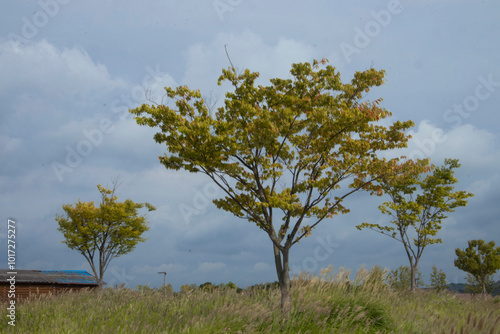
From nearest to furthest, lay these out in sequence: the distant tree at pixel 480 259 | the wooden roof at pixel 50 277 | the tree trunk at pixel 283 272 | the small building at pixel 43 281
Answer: the tree trunk at pixel 283 272
the small building at pixel 43 281
the wooden roof at pixel 50 277
the distant tree at pixel 480 259

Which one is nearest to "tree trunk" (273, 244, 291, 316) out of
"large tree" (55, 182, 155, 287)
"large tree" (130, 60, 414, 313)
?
"large tree" (130, 60, 414, 313)

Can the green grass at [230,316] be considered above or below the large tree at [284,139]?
below

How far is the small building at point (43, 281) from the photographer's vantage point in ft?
90.8

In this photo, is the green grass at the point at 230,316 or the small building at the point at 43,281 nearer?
the green grass at the point at 230,316

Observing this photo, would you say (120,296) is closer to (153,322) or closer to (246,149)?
(153,322)

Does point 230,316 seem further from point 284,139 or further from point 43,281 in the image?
point 43,281

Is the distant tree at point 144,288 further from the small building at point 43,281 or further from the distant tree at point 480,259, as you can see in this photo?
the distant tree at point 480,259

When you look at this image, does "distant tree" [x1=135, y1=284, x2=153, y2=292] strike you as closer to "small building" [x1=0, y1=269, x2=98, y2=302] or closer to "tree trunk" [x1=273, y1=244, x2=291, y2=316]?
"tree trunk" [x1=273, y1=244, x2=291, y2=316]

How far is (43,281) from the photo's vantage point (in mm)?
28656

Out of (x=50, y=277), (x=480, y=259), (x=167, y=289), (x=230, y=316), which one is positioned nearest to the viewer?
(x=230, y=316)

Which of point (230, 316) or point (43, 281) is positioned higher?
point (230, 316)

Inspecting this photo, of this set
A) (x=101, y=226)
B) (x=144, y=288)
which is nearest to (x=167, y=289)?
(x=144, y=288)

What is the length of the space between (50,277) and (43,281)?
1491 mm

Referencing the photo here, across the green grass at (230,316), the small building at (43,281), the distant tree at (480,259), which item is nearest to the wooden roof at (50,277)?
the small building at (43,281)
